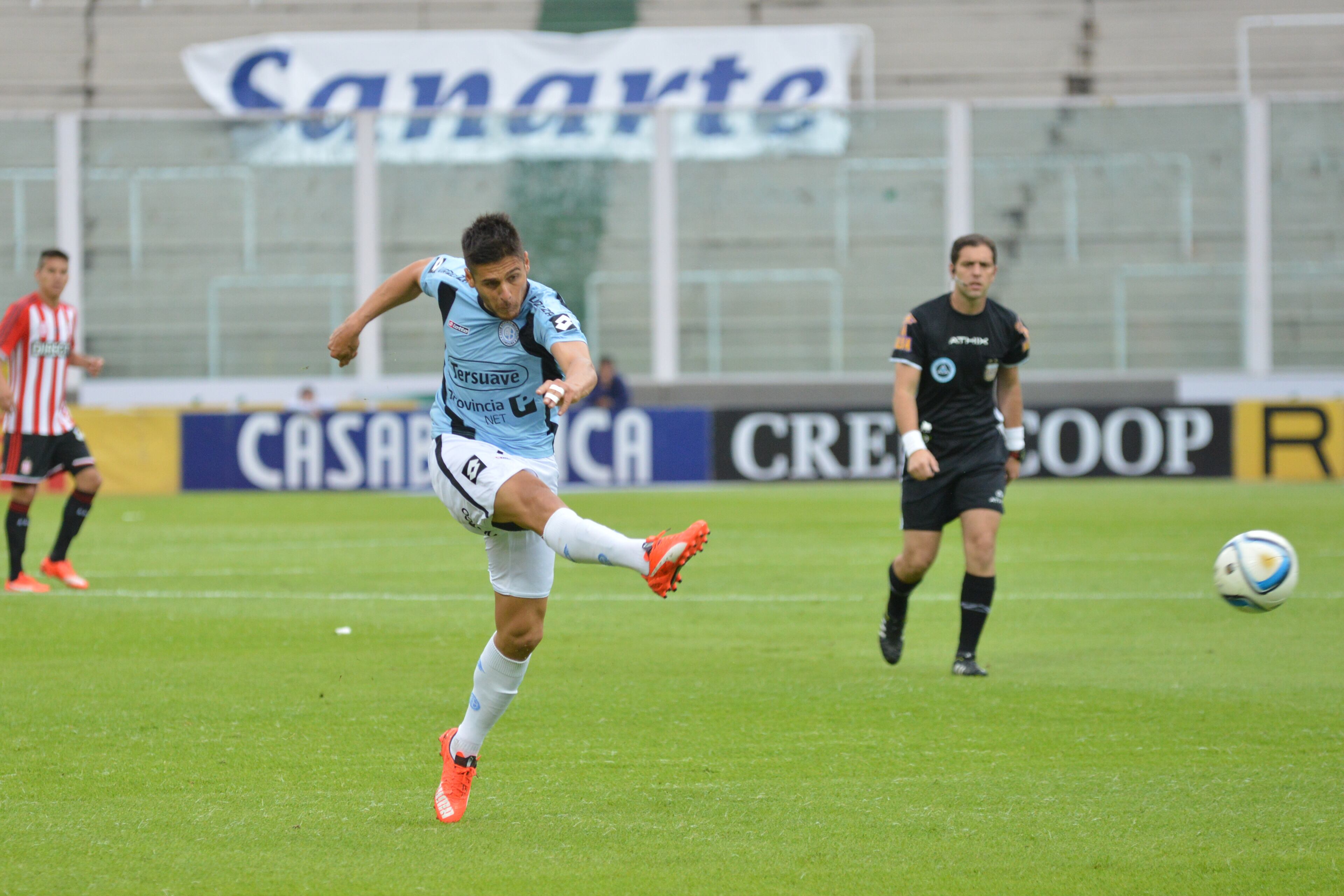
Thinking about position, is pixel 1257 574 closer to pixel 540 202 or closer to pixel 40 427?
pixel 40 427

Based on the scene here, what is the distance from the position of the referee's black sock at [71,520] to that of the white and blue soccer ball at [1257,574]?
8071 millimetres

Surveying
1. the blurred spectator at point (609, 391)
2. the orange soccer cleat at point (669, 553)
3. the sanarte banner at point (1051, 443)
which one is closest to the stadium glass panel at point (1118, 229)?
the sanarte banner at point (1051, 443)

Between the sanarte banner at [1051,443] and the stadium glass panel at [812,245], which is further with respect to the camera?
the stadium glass panel at [812,245]

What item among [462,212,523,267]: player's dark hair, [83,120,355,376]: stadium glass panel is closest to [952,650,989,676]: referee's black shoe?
[462,212,523,267]: player's dark hair

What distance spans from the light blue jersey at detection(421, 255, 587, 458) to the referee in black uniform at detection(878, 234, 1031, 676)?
10.0 feet

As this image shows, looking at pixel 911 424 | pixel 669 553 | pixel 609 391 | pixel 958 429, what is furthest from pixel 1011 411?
pixel 609 391

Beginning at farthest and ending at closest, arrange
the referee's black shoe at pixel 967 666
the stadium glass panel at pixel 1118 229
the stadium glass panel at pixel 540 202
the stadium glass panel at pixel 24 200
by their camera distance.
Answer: the stadium glass panel at pixel 540 202, the stadium glass panel at pixel 1118 229, the stadium glass panel at pixel 24 200, the referee's black shoe at pixel 967 666

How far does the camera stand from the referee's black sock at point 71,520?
11.6m

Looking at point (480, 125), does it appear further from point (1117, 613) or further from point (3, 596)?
point (1117, 613)

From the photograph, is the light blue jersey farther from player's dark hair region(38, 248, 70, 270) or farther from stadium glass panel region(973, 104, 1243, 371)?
stadium glass panel region(973, 104, 1243, 371)

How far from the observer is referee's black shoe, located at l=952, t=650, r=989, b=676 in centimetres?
799

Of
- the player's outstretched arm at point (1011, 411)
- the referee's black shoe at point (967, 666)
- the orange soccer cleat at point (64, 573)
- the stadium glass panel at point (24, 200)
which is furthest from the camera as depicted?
the stadium glass panel at point (24, 200)

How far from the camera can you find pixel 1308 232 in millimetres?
25844

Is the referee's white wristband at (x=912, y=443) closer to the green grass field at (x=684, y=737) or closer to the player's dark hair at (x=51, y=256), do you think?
the green grass field at (x=684, y=737)
